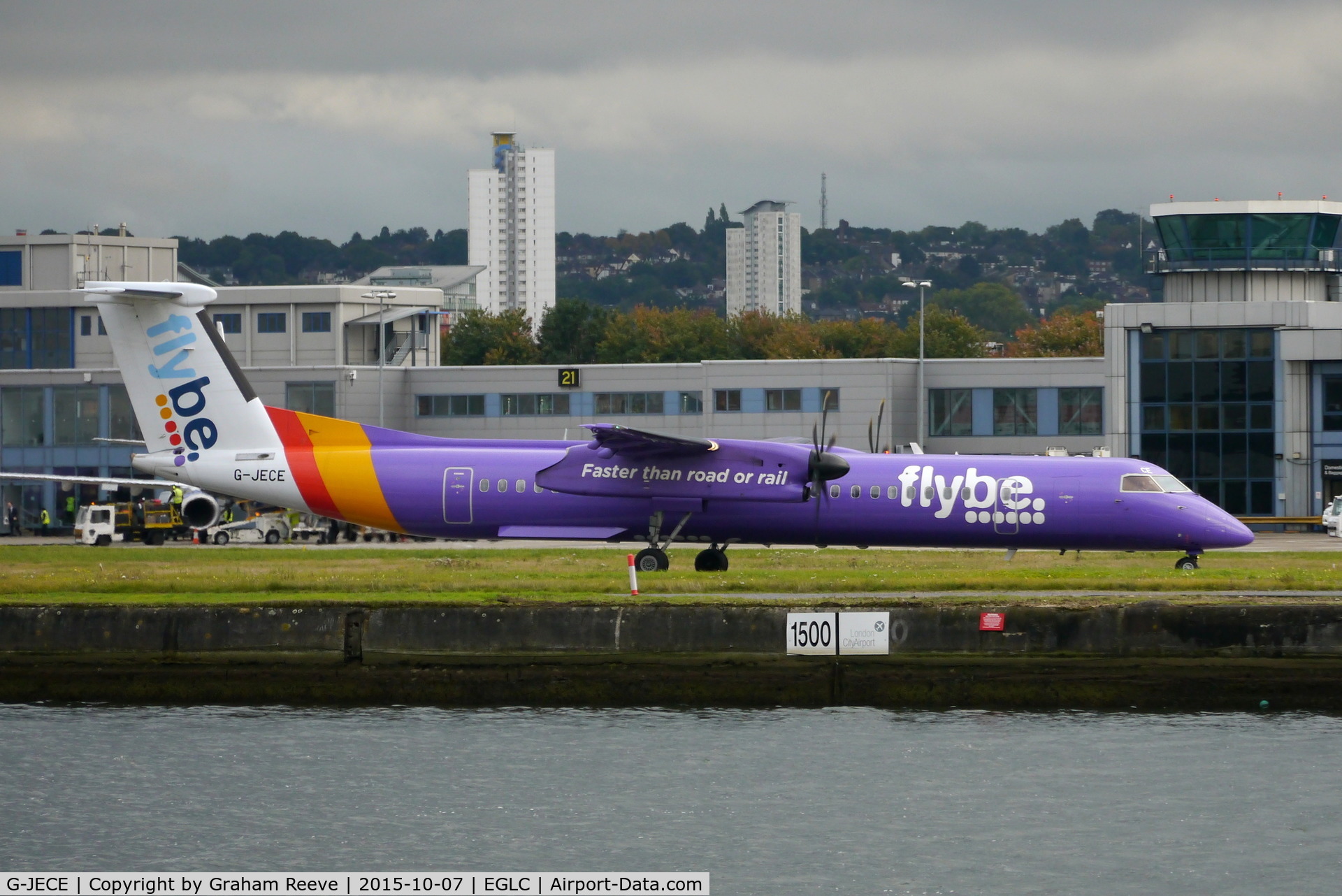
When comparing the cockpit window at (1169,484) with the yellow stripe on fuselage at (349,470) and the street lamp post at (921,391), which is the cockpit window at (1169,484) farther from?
the street lamp post at (921,391)

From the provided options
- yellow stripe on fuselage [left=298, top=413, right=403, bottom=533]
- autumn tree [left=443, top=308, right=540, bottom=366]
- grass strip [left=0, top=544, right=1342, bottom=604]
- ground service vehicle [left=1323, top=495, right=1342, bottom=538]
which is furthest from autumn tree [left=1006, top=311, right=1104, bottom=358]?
yellow stripe on fuselage [left=298, top=413, right=403, bottom=533]

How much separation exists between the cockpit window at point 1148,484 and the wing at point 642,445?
980 centimetres

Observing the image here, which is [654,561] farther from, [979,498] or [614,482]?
[979,498]

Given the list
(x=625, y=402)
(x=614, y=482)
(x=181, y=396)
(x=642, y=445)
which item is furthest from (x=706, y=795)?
(x=625, y=402)

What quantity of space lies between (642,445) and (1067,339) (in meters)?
114

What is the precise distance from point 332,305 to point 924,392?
32978mm

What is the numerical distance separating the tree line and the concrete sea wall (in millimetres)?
120551

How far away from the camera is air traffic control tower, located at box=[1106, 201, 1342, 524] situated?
69562mm

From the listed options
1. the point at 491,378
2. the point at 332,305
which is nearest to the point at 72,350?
the point at 332,305

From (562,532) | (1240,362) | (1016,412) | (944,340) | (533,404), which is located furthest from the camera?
(944,340)

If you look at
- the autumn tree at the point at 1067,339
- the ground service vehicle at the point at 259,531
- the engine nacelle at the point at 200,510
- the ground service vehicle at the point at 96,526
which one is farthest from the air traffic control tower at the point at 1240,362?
the autumn tree at the point at 1067,339

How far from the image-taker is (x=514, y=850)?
20.4 meters

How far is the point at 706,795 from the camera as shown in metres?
22.9

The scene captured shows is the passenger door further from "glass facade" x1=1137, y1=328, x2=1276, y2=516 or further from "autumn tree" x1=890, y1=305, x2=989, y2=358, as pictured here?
"autumn tree" x1=890, y1=305, x2=989, y2=358
